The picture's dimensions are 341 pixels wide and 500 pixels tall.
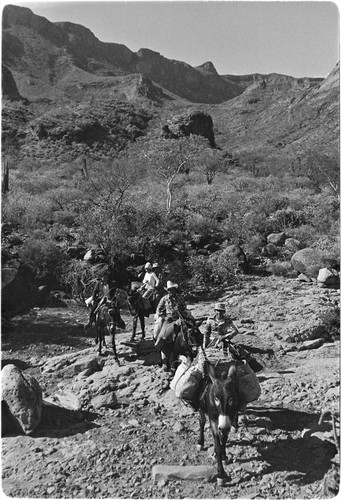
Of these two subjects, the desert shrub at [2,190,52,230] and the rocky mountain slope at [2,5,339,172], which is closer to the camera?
the desert shrub at [2,190,52,230]

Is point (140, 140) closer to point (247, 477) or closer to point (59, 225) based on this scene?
point (59, 225)

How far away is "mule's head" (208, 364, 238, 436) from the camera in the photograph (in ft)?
17.9

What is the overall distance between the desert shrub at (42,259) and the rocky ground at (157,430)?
682 cm

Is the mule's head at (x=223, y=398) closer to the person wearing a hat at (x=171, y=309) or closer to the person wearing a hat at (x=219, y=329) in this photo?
the person wearing a hat at (x=219, y=329)

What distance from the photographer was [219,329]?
292 inches

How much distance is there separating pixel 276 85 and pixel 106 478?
402ft

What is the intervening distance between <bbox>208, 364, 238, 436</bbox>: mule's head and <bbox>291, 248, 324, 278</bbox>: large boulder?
11890 millimetres

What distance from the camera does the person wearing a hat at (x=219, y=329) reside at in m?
7.16

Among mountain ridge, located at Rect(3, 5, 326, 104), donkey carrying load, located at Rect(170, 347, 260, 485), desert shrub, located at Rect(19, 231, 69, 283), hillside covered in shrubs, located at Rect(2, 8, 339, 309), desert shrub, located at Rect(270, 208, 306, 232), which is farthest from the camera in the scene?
mountain ridge, located at Rect(3, 5, 326, 104)

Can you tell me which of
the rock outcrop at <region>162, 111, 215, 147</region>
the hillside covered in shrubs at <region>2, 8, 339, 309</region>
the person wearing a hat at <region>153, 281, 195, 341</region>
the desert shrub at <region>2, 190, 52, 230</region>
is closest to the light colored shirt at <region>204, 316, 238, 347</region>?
the person wearing a hat at <region>153, 281, 195, 341</region>

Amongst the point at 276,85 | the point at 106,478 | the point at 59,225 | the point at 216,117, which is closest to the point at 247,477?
the point at 106,478

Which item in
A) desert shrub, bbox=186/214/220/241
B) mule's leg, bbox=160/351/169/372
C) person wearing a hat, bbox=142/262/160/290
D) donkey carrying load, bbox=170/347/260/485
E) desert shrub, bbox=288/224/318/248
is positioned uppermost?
desert shrub, bbox=186/214/220/241

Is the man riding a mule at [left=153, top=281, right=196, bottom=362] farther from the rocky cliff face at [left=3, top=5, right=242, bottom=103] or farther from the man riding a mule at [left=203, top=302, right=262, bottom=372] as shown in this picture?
the rocky cliff face at [left=3, top=5, right=242, bottom=103]

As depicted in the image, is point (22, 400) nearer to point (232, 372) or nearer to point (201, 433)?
point (201, 433)
